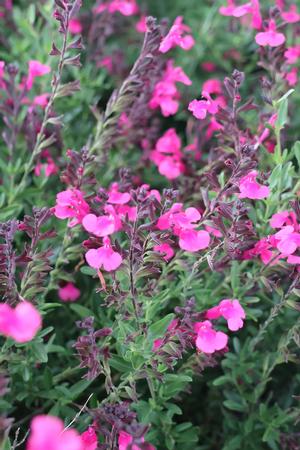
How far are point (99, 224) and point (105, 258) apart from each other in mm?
116

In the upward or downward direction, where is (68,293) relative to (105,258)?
downward

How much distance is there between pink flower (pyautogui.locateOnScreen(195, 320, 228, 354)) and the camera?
70.9 inches

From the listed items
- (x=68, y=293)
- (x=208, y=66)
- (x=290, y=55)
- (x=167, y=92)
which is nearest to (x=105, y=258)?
(x=68, y=293)

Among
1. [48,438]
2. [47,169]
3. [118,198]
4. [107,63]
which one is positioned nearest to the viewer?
[48,438]

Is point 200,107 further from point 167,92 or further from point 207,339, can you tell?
point 207,339

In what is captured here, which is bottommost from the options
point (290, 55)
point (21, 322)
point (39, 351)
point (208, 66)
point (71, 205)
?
point (208, 66)

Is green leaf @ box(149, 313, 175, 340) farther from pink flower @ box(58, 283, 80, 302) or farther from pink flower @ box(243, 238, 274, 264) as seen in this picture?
pink flower @ box(58, 283, 80, 302)

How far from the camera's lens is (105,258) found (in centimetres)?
174

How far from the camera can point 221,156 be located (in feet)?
7.88

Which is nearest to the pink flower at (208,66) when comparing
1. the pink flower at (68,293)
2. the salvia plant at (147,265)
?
the salvia plant at (147,265)

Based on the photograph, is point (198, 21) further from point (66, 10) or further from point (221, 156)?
point (66, 10)

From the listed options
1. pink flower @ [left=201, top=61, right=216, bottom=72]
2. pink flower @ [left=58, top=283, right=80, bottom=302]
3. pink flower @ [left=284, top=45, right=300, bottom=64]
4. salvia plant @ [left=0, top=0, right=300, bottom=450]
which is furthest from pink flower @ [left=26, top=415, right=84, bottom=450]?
pink flower @ [left=201, top=61, right=216, bottom=72]

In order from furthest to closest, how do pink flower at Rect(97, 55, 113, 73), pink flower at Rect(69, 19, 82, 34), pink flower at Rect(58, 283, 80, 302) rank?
pink flower at Rect(97, 55, 113, 73) < pink flower at Rect(69, 19, 82, 34) < pink flower at Rect(58, 283, 80, 302)

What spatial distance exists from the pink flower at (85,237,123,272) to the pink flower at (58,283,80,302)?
24.4 inches
